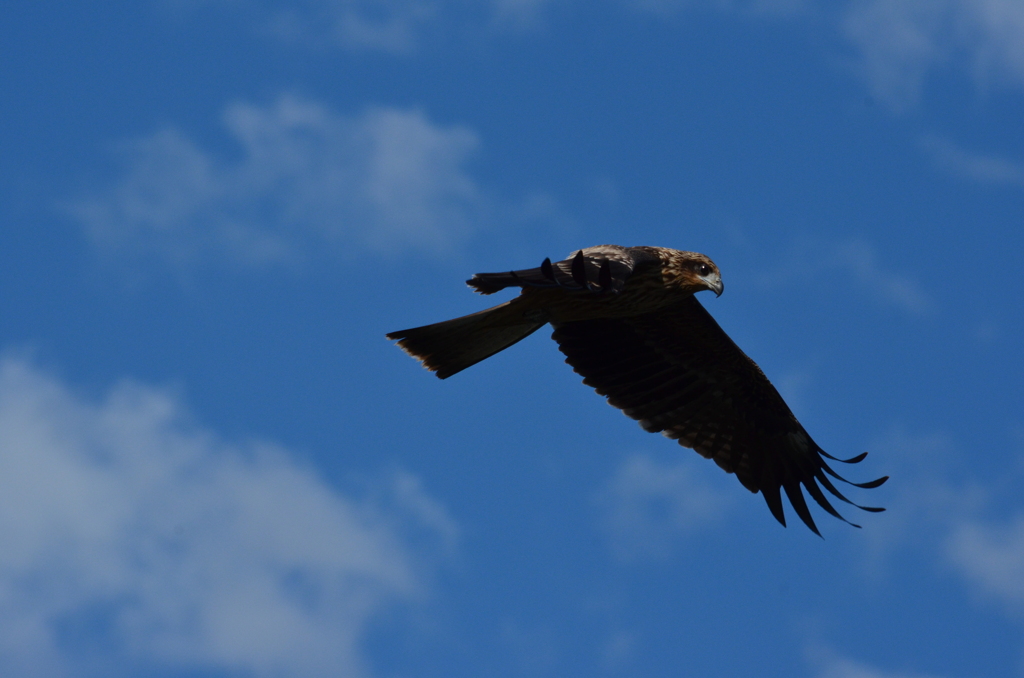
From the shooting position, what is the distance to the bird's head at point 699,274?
26.5ft

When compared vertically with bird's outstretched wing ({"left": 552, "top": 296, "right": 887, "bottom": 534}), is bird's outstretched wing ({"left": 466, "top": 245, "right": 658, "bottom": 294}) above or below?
below

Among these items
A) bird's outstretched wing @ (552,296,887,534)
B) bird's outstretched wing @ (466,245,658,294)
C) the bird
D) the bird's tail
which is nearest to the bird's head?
the bird

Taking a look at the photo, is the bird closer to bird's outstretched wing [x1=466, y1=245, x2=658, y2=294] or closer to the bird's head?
the bird's head

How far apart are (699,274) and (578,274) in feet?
7.56

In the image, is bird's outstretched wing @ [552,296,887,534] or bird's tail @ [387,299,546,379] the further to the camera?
bird's outstretched wing @ [552,296,887,534]

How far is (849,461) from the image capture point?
337 inches

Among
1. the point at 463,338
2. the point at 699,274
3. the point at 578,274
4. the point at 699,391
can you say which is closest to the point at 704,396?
the point at 699,391

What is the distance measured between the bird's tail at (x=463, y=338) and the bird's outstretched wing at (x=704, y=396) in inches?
41.3

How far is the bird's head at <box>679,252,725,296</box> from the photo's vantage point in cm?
809

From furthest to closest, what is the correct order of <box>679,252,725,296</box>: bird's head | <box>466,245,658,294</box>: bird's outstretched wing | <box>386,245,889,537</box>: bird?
1. <box>386,245,889,537</box>: bird
2. <box>679,252,725,296</box>: bird's head
3. <box>466,245,658,294</box>: bird's outstretched wing

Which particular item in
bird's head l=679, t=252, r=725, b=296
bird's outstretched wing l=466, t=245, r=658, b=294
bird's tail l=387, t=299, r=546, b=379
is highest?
bird's head l=679, t=252, r=725, b=296

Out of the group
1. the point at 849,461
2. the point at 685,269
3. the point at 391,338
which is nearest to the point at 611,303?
the point at 685,269

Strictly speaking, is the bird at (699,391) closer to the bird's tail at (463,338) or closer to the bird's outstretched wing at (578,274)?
the bird's tail at (463,338)

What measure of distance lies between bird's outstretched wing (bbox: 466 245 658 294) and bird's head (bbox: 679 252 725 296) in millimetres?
516
